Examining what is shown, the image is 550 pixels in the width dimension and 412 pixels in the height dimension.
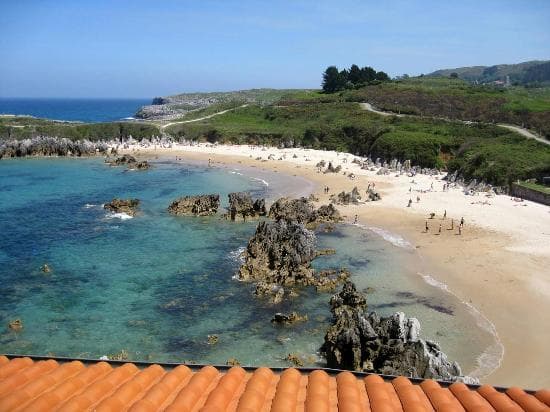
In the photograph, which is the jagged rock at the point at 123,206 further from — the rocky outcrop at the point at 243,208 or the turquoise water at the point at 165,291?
the rocky outcrop at the point at 243,208

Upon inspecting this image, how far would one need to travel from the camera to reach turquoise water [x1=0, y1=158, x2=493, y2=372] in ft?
81.7

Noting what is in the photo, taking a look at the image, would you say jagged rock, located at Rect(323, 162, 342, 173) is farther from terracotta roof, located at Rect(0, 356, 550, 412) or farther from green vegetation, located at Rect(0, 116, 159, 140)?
terracotta roof, located at Rect(0, 356, 550, 412)

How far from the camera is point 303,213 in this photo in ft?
158

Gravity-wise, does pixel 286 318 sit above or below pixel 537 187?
below

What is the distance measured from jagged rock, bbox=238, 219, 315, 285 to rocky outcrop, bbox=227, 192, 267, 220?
1186 centimetres

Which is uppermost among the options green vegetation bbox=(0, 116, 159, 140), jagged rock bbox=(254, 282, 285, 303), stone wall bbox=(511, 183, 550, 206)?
green vegetation bbox=(0, 116, 159, 140)

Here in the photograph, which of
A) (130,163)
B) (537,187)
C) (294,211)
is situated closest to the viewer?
(294,211)

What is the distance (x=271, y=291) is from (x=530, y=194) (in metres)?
37.0

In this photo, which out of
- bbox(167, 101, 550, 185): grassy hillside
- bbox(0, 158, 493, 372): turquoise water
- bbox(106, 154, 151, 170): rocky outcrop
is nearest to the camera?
bbox(0, 158, 493, 372): turquoise water

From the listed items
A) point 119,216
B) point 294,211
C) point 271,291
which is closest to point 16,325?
point 271,291

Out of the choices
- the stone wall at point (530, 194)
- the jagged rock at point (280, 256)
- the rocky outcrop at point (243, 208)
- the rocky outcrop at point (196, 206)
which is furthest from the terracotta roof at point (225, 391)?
the stone wall at point (530, 194)

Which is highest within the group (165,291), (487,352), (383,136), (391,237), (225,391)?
(225,391)

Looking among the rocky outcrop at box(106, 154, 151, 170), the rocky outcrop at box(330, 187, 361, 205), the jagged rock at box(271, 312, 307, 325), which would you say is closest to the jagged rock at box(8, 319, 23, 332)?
the jagged rock at box(271, 312, 307, 325)

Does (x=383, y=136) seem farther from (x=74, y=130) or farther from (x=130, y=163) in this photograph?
(x=74, y=130)
